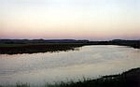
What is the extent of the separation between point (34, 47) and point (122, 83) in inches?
547

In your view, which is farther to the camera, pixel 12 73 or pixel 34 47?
pixel 34 47

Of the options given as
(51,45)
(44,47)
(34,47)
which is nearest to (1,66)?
(34,47)

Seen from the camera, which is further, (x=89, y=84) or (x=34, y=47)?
(x=34, y=47)

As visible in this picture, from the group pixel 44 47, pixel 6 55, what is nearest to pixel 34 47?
pixel 44 47

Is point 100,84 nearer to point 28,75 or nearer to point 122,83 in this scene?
point 122,83

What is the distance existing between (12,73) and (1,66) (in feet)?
5.78

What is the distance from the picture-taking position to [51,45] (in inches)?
865

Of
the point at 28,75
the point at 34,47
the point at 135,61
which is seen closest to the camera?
the point at 28,75

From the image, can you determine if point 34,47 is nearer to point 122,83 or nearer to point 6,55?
point 6,55

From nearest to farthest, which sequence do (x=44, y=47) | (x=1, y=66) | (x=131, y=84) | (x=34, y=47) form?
(x=131, y=84), (x=1, y=66), (x=34, y=47), (x=44, y=47)

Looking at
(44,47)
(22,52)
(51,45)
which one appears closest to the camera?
(22,52)

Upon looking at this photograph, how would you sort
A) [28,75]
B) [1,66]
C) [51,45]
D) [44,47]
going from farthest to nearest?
[51,45] < [44,47] < [1,66] < [28,75]

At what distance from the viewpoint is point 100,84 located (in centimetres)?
480

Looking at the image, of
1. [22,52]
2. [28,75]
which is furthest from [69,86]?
[22,52]
